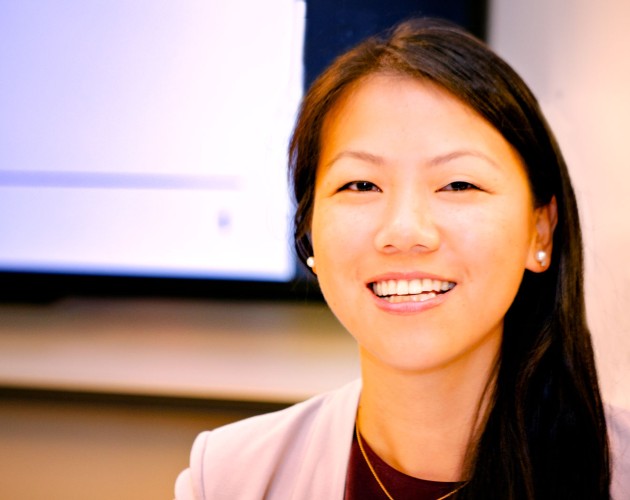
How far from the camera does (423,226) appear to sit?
34.0 inches

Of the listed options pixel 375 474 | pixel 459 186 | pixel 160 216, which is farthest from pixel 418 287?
pixel 160 216

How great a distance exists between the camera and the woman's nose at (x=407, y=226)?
2.81 feet

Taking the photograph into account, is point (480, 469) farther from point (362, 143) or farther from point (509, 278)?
point (362, 143)

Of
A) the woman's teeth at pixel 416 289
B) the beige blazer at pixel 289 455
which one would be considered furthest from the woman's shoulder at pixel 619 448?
the woman's teeth at pixel 416 289

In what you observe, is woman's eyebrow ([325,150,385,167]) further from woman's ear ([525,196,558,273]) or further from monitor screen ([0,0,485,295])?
monitor screen ([0,0,485,295])

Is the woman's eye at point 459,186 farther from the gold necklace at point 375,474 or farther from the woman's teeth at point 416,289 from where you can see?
the gold necklace at point 375,474

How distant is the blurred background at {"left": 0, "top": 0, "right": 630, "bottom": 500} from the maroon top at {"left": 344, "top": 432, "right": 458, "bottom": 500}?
0.43m

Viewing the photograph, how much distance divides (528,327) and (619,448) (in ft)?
0.67

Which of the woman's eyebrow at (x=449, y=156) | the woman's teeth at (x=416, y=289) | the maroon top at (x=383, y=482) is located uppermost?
the woman's eyebrow at (x=449, y=156)

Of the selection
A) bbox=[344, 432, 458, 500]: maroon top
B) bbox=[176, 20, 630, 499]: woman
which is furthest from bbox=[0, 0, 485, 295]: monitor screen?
bbox=[344, 432, 458, 500]: maroon top

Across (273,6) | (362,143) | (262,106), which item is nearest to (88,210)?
(262,106)

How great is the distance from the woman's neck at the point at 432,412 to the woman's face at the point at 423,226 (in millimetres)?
48

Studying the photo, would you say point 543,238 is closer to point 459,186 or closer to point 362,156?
point 459,186

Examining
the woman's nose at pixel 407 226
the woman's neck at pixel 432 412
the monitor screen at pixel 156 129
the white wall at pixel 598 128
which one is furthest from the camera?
the monitor screen at pixel 156 129
